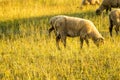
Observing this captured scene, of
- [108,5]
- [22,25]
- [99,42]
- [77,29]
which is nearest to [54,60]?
[99,42]

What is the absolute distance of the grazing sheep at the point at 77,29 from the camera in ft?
37.7

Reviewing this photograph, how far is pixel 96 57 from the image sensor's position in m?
9.57

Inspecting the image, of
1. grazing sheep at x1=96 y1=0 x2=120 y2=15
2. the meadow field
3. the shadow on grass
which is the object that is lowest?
the shadow on grass

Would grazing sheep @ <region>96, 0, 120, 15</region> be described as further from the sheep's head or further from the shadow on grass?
the sheep's head

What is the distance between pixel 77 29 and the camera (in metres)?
11.7

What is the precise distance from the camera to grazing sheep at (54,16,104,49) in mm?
11492

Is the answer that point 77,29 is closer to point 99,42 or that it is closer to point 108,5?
point 99,42

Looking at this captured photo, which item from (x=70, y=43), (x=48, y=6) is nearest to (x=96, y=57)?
(x=70, y=43)

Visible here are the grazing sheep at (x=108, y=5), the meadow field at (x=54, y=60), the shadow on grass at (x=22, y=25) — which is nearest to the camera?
the meadow field at (x=54, y=60)

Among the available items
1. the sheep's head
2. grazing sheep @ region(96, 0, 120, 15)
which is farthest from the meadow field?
grazing sheep @ region(96, 0, 120, 15)

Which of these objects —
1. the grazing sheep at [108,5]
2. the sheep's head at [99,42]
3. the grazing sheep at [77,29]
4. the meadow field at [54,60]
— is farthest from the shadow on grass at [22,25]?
the sheep's head at [99,42]

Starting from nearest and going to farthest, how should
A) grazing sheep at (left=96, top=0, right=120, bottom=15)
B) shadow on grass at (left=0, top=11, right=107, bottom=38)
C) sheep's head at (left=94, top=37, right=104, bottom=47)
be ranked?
sheep's head at (left=94, top=37, right=104, bottom=47) → shadow on grass at (left=0, top=11, right=107, bottom=38) → grazing sheep at (left=96, top=0, right=120, bottom=15)

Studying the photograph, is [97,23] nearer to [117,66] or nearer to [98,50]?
[98,50]

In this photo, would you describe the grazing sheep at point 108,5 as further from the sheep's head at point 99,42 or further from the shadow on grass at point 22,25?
the sheep's head at point 99,42
